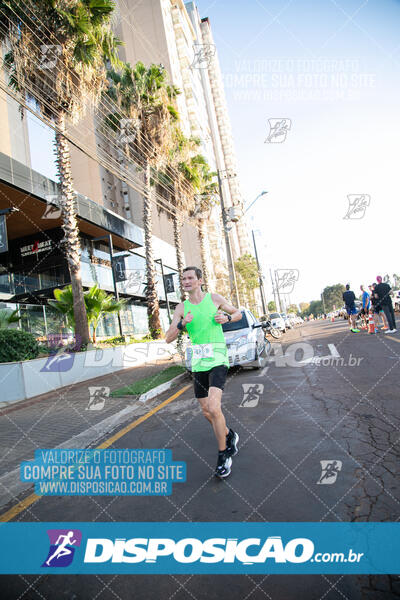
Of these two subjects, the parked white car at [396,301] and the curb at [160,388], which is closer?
the curb at [160,388]

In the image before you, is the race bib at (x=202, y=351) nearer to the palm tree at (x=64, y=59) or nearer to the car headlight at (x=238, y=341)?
the car headlight at (x=238, y=341)

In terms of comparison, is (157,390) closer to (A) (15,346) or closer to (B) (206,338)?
(A) (15,346)

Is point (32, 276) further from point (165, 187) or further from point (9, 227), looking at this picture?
point (165, 187)

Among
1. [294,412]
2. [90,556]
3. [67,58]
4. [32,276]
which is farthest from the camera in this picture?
[32,276]

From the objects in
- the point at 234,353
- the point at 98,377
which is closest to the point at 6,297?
the point at 98,377

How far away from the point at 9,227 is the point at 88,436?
2043cm

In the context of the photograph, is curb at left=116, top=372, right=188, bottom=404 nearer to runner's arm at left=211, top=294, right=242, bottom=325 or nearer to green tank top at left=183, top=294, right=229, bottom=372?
green tank top at left=183, top=294, right=229, bottom=372

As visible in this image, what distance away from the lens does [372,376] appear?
6680 millimetres

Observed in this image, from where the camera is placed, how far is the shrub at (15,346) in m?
9.98

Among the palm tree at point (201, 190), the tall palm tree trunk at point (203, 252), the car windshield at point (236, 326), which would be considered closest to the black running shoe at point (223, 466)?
the car windshield at point (236, 326)

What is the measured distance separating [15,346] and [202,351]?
8.22 metres

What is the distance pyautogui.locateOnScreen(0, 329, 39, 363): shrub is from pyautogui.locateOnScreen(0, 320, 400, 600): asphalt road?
19.2 feet

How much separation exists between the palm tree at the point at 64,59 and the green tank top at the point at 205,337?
1032cm

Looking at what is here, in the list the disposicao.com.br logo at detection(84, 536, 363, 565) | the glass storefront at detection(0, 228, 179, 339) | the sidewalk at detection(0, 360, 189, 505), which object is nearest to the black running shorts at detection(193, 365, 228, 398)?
the disposicao.com.br logo at detection(84, 536, 363, 565)
